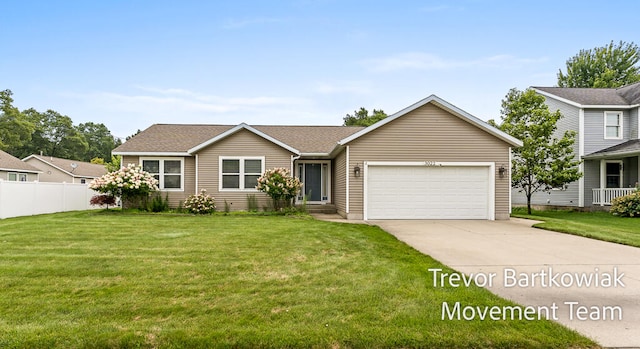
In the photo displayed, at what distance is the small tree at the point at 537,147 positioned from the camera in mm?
17516

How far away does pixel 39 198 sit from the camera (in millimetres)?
15727

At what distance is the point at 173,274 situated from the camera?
5250 millimetres

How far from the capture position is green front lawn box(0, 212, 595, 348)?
3.25m

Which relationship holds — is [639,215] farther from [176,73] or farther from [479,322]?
[176,73]

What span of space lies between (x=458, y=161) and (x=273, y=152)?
24.2 feet

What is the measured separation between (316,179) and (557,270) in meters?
12.5

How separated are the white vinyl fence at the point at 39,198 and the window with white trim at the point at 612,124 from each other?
90.1ft

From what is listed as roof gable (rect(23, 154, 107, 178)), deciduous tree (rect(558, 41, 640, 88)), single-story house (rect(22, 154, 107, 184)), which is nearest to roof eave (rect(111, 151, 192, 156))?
single-story house (rect(22, 154, 107, 184))

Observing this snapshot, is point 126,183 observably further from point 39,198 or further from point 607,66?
point 607,66

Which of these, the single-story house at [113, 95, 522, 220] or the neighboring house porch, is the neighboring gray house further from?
the single-story house at [113, 95, 522, 220]

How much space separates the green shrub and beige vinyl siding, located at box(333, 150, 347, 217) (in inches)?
491

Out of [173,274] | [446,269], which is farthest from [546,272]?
[173,274]

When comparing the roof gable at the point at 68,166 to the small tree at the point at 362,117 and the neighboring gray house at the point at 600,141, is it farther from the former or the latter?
the neighboring gray house at the point at 600,141

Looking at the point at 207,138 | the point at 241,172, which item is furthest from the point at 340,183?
the point at 207,138
